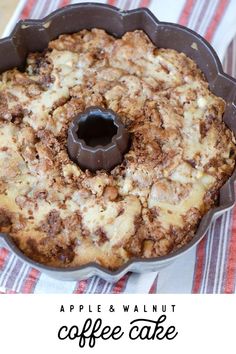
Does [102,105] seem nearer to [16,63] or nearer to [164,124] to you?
[164,124]

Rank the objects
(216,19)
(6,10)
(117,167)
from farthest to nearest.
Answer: (6,10) → (216,19) → (117,167)

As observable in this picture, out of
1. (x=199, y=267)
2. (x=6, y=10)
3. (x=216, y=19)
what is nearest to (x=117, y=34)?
(x=216, y=19)

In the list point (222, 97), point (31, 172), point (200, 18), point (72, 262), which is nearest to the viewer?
point (72, 262)

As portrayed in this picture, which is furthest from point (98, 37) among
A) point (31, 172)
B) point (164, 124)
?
point (31, 172)

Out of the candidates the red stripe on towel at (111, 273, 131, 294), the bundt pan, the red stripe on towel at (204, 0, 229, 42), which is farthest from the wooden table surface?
the red stripe on towel at (111, 273, 131, 294)

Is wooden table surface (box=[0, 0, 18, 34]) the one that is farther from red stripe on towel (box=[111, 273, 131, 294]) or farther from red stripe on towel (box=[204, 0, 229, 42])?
red stripe on towel (box=[111, 273, 131, 294])

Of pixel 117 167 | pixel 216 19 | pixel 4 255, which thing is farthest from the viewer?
pixel 216 19

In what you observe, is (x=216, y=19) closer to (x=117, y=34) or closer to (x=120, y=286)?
(x=117, y=34)
